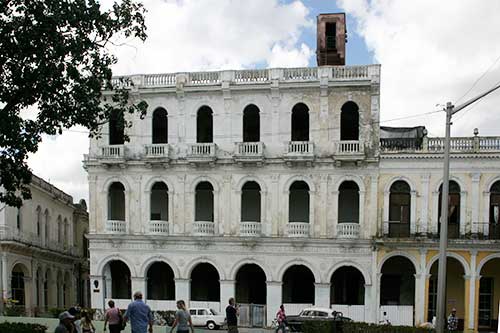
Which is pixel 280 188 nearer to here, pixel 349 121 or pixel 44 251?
pixel 349 121

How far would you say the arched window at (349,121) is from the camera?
33188 millimetres

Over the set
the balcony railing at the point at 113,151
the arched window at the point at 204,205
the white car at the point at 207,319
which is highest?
the balcony railing at the point at 113,151

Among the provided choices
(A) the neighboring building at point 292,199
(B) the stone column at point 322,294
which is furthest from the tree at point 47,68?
(B) the stone column at point 322,294

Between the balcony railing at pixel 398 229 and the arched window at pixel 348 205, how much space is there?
222cm

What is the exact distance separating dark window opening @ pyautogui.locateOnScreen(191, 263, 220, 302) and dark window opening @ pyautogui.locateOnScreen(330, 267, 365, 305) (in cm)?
718

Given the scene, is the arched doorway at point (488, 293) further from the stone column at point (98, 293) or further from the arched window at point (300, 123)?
the stone column at point (98, 293)

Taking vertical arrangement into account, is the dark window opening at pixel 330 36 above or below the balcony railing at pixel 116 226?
above

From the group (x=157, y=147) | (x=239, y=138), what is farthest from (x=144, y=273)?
(x=239, y=138)

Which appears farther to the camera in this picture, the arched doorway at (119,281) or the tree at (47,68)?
the arched doorway at (119,281)

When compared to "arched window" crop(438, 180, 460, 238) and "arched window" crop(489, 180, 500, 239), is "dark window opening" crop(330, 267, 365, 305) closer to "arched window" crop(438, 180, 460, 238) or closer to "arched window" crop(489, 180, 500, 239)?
"arched window" crop(438, 180, 460, 238)

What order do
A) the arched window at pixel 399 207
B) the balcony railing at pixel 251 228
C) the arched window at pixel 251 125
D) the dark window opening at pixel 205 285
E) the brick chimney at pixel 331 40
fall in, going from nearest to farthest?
1. the arched window at pixel 399 207
2. the balcony railing at pixel 251 228
3. the arched window at pixel 251 125
4. the dark window opening at pixel 205 285
5. the brick chimney at pixel 331 40

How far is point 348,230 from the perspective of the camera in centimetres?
3250

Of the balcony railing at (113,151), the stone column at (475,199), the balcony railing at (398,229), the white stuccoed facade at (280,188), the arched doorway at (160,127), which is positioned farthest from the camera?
the arched doorway at (160,127)

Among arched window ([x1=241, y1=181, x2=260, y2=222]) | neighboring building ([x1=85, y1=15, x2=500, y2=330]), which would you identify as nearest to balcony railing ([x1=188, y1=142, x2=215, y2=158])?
neighboring building ([x1=85, y1=15, x2=500, y2=330])
